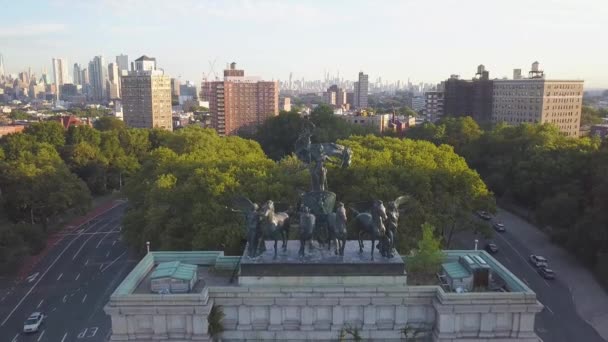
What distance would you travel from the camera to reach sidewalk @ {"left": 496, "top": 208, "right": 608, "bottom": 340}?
3647 cm

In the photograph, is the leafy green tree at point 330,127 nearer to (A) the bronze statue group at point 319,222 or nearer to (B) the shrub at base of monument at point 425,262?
(A) the bronze statue group at point 319,222

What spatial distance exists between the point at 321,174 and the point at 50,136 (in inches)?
2961

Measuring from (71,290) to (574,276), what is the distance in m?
43.4

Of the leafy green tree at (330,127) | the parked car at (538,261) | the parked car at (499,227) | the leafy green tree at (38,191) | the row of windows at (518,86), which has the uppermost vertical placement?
the row of windows at (518,86)

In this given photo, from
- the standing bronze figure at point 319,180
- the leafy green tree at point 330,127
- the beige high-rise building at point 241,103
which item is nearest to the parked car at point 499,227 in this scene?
the leafy green tree at point 330,127

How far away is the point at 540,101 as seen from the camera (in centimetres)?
11456

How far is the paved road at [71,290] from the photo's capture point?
116 ft

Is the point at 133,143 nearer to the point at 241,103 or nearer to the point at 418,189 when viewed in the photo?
the point at 241,103

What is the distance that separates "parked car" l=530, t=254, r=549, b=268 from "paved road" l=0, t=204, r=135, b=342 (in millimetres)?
36325

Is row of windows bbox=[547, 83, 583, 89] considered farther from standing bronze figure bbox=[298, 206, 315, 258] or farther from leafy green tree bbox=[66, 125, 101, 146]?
standing bronze figure bbox=[298, 206, 315, 258]

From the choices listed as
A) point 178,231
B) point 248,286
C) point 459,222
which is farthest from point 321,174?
point 459,222

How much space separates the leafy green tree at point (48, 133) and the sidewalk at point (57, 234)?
14528 mm

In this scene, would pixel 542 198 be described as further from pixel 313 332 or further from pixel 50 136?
pixel 50 136

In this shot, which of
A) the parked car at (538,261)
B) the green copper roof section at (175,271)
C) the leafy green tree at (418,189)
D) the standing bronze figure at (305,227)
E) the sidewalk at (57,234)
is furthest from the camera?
the sidewalk at (57,234)
